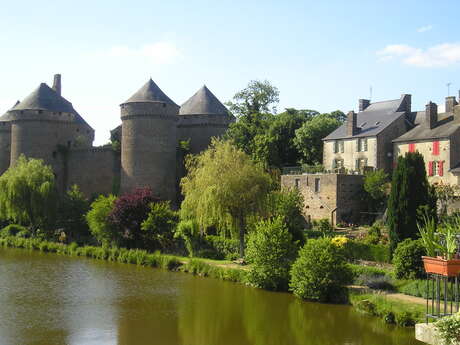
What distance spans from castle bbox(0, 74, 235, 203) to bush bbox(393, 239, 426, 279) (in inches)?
715

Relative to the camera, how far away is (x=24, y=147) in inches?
1490

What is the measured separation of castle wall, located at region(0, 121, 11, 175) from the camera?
42.1 metres

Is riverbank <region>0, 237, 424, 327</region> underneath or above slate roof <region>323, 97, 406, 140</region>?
underneath

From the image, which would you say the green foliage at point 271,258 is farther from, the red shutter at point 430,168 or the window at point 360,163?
the window at point 360,163

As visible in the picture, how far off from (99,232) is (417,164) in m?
15.8

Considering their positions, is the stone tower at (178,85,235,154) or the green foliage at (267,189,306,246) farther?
the stone tower at (178,85,235,154)

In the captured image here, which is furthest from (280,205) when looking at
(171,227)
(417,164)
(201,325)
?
(201,325)

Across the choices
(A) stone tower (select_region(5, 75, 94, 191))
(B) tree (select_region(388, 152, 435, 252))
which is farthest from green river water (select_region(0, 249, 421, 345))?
(A) stone tower (select_region(5, 75, 94, 191))

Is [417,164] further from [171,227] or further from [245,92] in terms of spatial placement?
[245,92]

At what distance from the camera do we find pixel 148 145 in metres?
33.4

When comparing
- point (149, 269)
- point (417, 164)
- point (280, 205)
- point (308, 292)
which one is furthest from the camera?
point (280, 205)

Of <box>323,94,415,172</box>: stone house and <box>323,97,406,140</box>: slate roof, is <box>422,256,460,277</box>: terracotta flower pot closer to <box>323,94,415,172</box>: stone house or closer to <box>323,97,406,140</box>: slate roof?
<box>323,94,415,172</box>: stone house

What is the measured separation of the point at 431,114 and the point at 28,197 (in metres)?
22.6

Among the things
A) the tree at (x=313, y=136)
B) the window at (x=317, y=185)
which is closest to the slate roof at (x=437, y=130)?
the window at (x=317, y=185)
